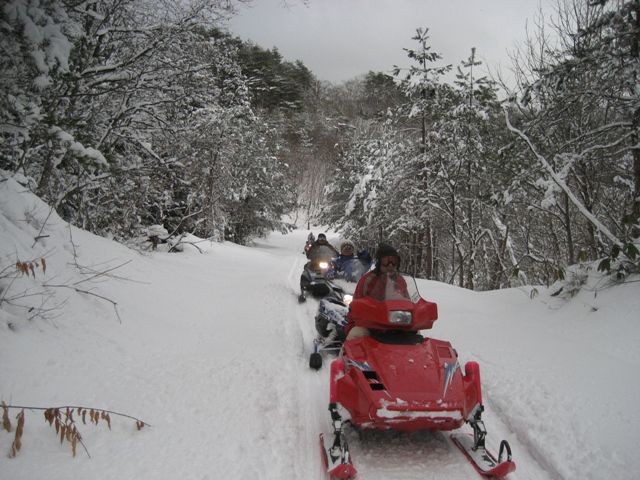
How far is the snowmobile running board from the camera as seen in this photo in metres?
3.08

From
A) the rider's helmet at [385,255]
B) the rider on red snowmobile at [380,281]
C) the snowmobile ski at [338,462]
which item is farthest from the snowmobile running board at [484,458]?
the rider's helmet at [385,255]

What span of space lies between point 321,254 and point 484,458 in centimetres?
808

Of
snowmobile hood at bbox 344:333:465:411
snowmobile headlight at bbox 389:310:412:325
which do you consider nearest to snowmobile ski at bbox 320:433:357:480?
snowmobile hood at bbox 344:333:465:411

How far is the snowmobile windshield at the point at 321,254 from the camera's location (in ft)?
36.8

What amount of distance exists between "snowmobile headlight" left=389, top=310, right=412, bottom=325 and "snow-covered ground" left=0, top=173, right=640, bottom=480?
1051 millimetres

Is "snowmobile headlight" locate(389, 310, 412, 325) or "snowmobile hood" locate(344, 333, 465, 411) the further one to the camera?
"snowmobile headlight" locate(389, 310, 412, 325)

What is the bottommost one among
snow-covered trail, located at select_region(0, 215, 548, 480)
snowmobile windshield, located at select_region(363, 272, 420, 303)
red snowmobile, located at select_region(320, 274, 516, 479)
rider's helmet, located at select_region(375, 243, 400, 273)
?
snow-covered trail, located at select_region(0, 215, 548, 480)

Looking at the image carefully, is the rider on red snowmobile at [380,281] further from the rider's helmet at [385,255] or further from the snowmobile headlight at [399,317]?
the snowmobile headlight at [399,317]

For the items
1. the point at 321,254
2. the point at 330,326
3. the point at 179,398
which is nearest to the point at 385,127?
the point at 321,254

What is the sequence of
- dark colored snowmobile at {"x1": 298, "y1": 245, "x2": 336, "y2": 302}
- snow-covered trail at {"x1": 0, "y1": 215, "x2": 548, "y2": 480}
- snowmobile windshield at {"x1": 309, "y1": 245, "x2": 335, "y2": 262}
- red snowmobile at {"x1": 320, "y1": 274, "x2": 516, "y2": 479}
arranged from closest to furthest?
snow-covered trail at {"x1": 0, "y1": 215, "x2": 548, "y2": 480}, red snowmobile at {"x1": 320, "y1": 274, "x2": 516, "y2": 479}, dark colored snowmobile at {"x1": 298, "y1": 245, "x2": 336, "y2": 302}, snowmobile windshield at {"x1": 309, "y1": 245, "x2": 335, "y2": 262}

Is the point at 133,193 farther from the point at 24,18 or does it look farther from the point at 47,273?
the point at 24,18

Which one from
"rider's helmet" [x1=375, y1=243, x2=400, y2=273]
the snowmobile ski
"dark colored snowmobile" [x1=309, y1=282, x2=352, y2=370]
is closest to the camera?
the snowmobile ski

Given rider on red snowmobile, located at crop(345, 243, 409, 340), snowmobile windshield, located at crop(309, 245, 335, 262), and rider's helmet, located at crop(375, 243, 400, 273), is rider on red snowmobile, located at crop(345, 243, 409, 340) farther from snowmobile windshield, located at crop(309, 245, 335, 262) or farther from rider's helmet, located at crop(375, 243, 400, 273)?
snowmobile windshield, located at crop(309, 245, 335, 262)

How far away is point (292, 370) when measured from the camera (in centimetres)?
541
